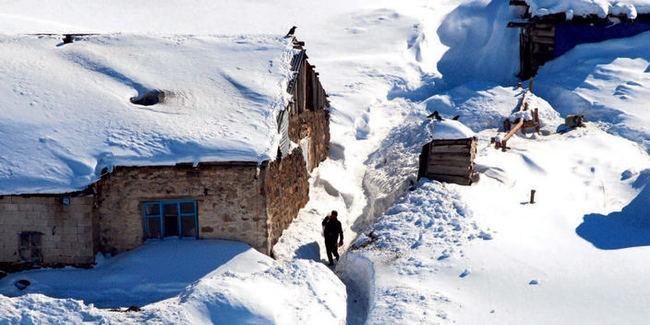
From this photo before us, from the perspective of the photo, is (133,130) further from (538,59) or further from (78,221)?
(538,59)

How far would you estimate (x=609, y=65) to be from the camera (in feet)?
94.8

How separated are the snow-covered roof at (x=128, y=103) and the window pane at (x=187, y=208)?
0.95 m

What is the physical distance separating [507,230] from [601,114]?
1118 centimetres

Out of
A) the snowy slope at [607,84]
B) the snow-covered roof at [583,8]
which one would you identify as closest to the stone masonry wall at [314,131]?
the snowy slope at [607,84]

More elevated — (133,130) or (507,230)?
(133,130)

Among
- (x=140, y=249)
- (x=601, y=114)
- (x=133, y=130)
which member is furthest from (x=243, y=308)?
(x=601, y=114)

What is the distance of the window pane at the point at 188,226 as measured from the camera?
16000mm

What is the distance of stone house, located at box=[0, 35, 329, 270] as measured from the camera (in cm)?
1528

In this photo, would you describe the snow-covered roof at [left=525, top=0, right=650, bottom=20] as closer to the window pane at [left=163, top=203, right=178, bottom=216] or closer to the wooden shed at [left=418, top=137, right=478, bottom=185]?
the wooden shed at [left=418, top=137, right=478, bottom=185]

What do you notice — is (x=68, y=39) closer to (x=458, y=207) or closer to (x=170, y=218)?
(x=170, y=218)

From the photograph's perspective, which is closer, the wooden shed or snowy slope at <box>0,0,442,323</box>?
snowy slope at <box>0,0,442,323</box>

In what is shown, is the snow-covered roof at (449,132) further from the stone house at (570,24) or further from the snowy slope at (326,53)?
the stone house at (570,24)

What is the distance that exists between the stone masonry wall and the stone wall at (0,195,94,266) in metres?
5.56

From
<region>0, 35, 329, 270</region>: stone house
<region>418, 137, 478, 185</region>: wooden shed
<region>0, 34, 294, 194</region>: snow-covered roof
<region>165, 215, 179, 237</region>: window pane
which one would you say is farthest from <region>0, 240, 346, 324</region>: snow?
<region>418, 137, 478, 185</region>: wooden shed
